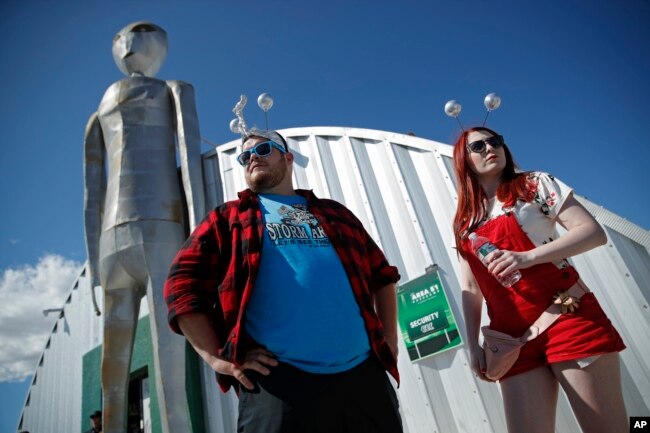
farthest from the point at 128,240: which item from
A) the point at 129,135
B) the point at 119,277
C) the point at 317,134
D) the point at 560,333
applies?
the point at 560,333

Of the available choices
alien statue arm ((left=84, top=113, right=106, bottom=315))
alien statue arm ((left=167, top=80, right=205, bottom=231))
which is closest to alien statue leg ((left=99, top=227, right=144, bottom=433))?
alien statue arm ((left=84, top=113, right=106, bottom=315))

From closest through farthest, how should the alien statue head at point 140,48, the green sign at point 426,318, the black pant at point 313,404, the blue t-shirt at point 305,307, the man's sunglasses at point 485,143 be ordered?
the black pant at point 313,404 < the blue t-shirt at point 305,307 < the man's sunglasses at point 485,143 < the green sign at point 426,318 < the alien statue head at point 140,48

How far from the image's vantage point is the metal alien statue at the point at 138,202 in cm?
387

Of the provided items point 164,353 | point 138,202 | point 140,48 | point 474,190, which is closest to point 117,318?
point 164,353

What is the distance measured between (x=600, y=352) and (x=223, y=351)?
3.97ft

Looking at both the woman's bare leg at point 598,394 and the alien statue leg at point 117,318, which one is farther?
the alien statue leg at point 117,318

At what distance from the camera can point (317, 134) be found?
→ 5051 mm

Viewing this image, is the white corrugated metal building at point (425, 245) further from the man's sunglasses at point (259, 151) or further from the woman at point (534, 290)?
the man's sunglasses at point (259, 151)

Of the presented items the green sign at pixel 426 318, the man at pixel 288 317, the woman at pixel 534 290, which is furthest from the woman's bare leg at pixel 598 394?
the green sign at pixel 426 318

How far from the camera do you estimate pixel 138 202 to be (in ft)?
14.1

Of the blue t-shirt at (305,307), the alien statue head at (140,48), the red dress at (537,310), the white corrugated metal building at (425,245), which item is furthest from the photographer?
the alien statue head at (140,48)

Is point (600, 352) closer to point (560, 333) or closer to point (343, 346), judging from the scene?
point (560, 333)

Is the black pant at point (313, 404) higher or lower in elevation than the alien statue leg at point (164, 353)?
lower

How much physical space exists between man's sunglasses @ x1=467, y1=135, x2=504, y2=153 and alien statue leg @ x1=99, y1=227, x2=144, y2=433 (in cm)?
339
